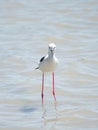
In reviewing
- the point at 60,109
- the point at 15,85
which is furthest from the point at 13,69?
the point at 60,109

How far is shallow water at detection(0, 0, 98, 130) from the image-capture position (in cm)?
726

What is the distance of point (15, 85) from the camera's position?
8586 millimetres

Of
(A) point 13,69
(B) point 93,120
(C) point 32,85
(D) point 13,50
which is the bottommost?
(B) point 93,120

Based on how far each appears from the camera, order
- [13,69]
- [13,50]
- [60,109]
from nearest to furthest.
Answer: [60,109] < [13,69] < [13,50]

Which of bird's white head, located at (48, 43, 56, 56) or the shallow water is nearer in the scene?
the shallow water

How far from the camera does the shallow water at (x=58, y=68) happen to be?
7.26 m

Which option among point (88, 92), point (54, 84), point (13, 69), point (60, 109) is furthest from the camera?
point (13, 69)

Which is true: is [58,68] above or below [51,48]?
above

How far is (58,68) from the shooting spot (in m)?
9.49

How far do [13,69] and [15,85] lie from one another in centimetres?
95

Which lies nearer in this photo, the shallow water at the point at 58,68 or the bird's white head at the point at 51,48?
the shallow water at the point at 58,68

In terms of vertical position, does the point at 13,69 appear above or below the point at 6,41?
below

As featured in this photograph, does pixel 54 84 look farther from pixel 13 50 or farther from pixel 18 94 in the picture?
pixel 13 50

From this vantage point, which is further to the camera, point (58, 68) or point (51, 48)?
point (58, 68)
